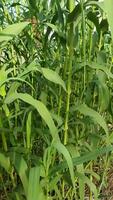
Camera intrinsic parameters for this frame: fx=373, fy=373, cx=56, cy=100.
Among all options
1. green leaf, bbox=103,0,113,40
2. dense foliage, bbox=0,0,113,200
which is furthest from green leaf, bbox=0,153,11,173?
green leaf, bbox=103,0,113,40

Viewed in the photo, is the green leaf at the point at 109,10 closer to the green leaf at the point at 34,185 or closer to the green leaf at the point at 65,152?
the green leaf at the point at 65,152

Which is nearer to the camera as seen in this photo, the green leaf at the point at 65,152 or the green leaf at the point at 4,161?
the green leaf at the point at 65,152

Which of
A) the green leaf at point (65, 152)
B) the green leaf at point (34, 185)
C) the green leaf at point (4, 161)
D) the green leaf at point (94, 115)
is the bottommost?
the green leaf at point (34, 185)

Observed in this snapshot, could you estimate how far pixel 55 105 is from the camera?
1.30 meters

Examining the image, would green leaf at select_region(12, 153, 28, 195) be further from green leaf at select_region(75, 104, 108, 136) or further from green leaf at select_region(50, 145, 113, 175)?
green leaf at select_region(75, 104, 108, 136)

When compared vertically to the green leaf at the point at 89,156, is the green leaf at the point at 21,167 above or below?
below

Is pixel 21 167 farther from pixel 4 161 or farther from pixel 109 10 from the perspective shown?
pixel 109 10

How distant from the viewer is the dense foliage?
2.99 feet

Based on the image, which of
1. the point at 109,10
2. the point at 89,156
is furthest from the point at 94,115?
the point at 109,10

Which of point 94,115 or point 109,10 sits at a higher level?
point 109,10

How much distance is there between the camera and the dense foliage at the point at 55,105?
35.9 inches

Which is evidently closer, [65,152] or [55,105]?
[65,152]

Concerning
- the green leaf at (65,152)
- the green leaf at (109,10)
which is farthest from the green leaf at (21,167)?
the green leaf at (109,10)

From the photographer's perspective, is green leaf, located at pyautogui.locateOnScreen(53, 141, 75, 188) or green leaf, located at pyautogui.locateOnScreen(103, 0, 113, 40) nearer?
green leaf, located at pyautogui.locateOnScreen(103, 0, 113, 40)
